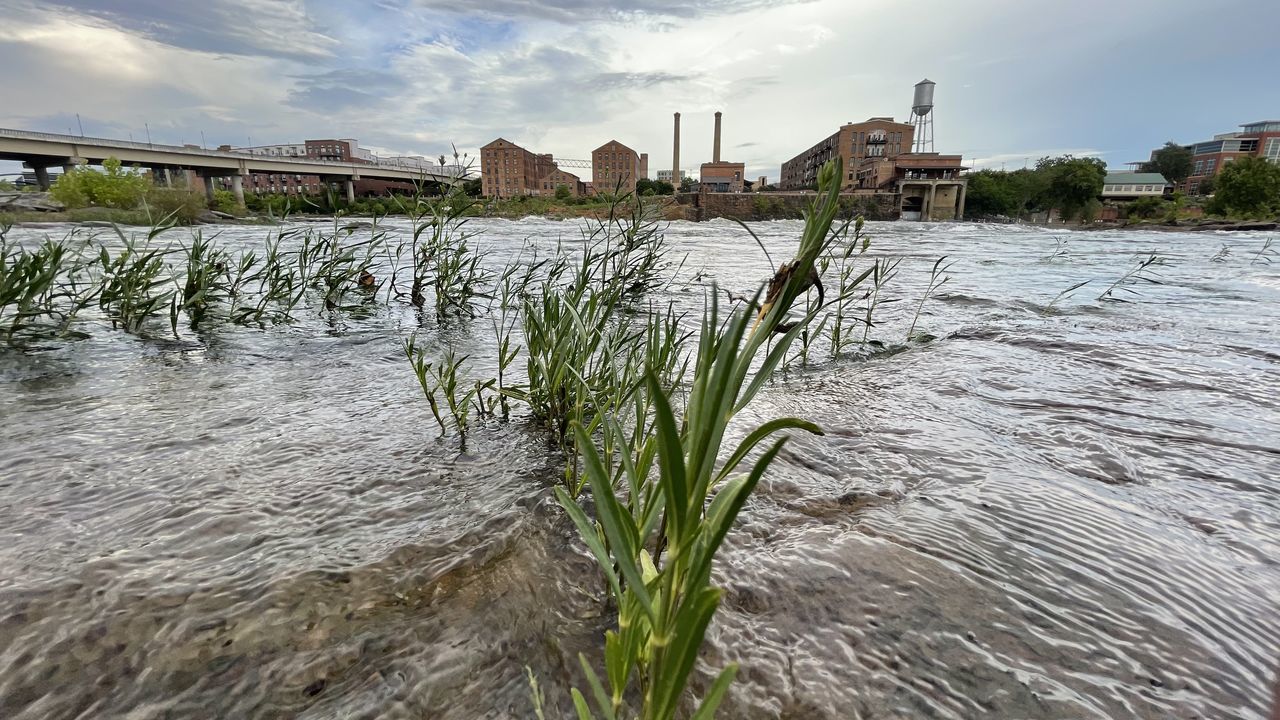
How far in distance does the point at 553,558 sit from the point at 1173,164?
5519 inches

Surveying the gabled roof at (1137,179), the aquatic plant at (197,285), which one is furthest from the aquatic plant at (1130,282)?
the gabled roof at (1137,179)

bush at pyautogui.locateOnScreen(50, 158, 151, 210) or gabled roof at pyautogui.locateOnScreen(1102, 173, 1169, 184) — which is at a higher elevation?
gabled roof at pyautogui.locateOnScreen(1102, 173, 1169, 184)

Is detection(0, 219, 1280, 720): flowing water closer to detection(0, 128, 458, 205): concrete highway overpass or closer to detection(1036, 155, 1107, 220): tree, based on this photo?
detection(0, 128, 458, 205): concrete highway overpass

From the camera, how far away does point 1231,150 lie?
10744 cm

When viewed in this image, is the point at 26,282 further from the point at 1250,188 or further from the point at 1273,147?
the point at 1273,147

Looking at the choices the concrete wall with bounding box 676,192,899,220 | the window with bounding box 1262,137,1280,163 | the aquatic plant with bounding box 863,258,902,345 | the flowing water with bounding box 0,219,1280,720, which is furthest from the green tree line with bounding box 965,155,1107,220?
the flowing water with bounding box 0,219,1280,720

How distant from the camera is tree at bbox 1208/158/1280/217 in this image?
39.9 meters

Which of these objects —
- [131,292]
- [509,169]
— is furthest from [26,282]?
[509,169]

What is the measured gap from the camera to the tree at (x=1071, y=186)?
2314 inches

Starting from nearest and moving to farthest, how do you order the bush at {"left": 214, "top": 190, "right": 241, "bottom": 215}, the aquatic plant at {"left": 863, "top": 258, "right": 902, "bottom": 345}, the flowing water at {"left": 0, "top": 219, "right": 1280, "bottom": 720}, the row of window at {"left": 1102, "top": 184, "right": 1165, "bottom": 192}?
the flowing water at {"left": 0, "top": 219, "right": 1280, "bottom": 720} → the aquatic plant at {"left": 863, "top": 258, "right": 902, "bottom": 345} → the bush at {"left": 214, "top": 190, "right": 241, "bottom": 215} → the row of window at {"left": 1102, "top": 184, "right": 1165, "bottom": 192}

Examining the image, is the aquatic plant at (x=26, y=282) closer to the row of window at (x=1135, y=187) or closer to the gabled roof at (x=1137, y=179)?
the row of window at (x=1135, y=187)

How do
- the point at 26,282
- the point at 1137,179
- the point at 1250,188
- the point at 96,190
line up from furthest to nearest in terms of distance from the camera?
the point at 1137,179 → the point at 1250,188 → the point at 96,190 → the point at 26,282

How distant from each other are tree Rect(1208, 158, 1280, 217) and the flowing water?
185 feet

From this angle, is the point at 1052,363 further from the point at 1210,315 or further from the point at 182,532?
the point at 182,532
